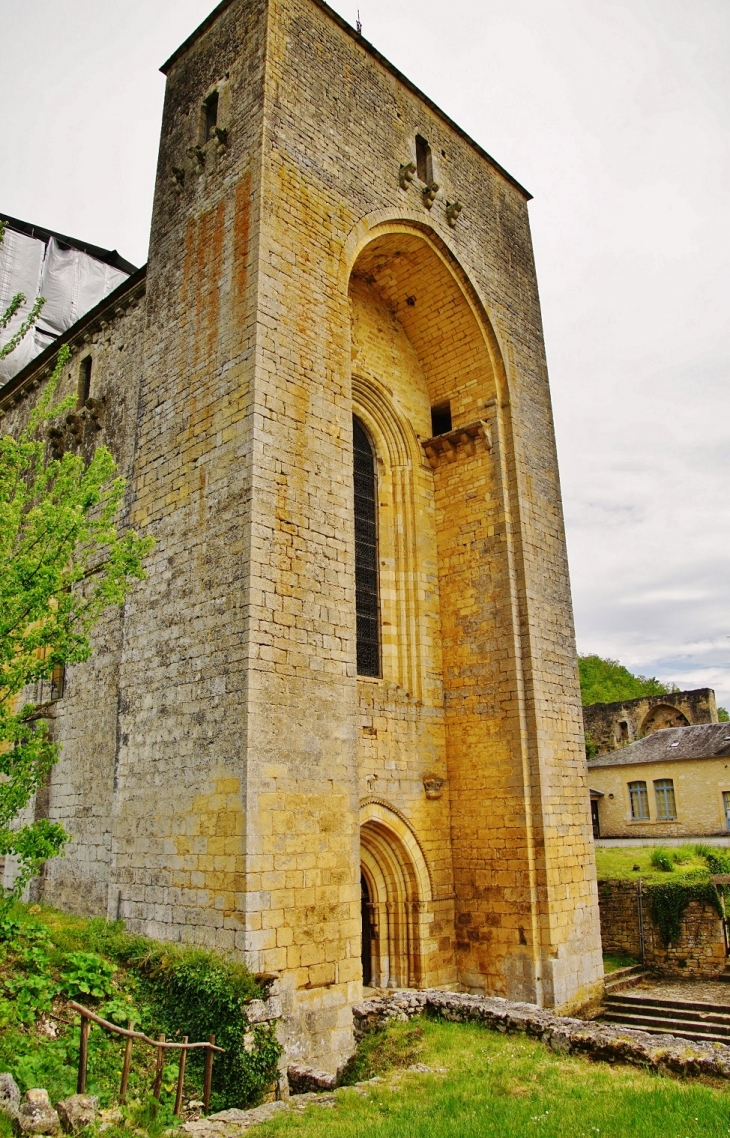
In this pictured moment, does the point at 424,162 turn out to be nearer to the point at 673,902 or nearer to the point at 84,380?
the point at 84,380

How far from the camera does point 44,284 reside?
23078 mm

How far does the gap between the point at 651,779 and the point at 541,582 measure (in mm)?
15814

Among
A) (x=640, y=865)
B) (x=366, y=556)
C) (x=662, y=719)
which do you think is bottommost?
(x=640, y=865)

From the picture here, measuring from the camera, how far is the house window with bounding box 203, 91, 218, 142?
35.3 ft

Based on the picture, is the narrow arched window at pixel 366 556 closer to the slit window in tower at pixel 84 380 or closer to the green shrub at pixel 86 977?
the slit window in tower at pixel 84 380

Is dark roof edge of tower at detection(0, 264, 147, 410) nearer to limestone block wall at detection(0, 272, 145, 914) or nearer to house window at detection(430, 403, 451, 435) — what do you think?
limestone block wall at detection(0, 272, 145, 914)

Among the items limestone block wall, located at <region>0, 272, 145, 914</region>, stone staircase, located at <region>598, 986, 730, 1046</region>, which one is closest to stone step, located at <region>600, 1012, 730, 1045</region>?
stone staircase, located at <region>598, 986, 730, 1046</region>

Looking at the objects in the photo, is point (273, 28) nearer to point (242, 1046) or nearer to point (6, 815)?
point (6, 815)

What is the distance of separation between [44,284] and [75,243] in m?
2.16

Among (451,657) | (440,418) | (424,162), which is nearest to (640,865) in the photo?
(451,657)

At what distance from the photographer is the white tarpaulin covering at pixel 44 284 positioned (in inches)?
884

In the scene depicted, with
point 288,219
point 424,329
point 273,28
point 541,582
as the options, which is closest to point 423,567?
point 541,582

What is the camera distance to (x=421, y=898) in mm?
10555

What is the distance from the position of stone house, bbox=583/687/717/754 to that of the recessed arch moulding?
67.7 feet
